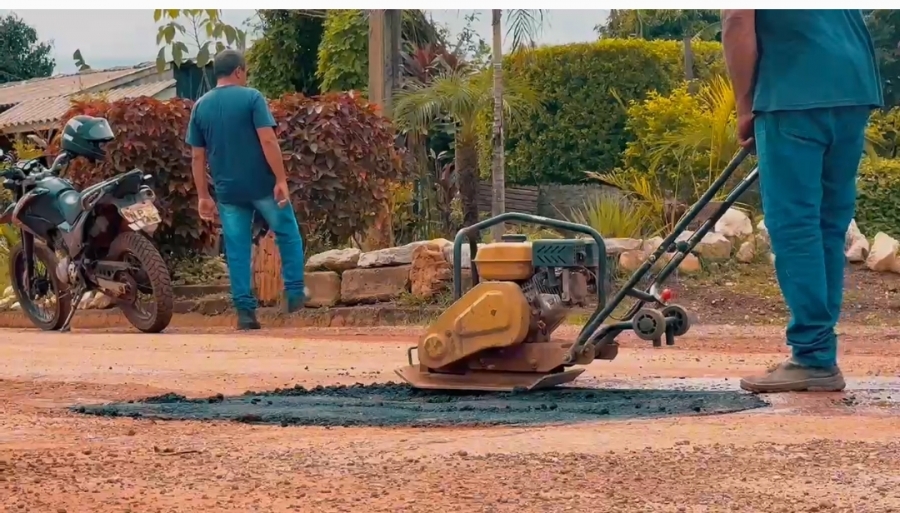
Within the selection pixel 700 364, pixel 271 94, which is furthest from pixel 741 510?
pixel 271 94

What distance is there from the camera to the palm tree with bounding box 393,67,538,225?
1532cm

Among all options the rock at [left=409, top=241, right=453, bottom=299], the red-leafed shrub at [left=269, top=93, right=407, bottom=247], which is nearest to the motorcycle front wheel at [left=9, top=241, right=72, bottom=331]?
the red-leafed shrub at [left=269, top=93, right=407, bottom=247]

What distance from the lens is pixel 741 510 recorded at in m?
3.09

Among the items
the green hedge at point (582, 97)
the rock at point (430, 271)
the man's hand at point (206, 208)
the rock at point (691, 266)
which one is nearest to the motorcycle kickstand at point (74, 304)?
the man's hand at point (206, 208)

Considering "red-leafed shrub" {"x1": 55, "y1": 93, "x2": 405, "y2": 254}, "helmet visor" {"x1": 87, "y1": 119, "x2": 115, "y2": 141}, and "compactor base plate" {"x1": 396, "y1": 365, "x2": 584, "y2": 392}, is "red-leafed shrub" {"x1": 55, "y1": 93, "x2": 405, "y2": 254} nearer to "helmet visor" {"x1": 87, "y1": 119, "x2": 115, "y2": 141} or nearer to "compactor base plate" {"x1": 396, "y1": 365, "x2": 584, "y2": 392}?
"helmet visor" {"x1": 87, "y1": 119, "x2": 115, "y2": 141}

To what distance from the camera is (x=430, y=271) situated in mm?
11695

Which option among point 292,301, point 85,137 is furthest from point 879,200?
point 85,137

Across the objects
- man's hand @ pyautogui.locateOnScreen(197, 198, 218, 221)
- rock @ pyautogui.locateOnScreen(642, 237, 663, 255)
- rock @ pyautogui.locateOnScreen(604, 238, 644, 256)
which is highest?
man's hand @ pyautogui.locateOnScreen(197, 198, 218, 221)

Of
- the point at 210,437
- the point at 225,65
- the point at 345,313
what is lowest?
the point at 345,313

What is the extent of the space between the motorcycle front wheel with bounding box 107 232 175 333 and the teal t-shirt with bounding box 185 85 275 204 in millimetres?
687

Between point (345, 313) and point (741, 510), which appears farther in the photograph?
point (345, 313)

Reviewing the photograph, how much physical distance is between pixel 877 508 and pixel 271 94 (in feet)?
63.9

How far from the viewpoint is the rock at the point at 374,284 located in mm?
12000

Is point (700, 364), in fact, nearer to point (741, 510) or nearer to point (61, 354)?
point (61, 354)
